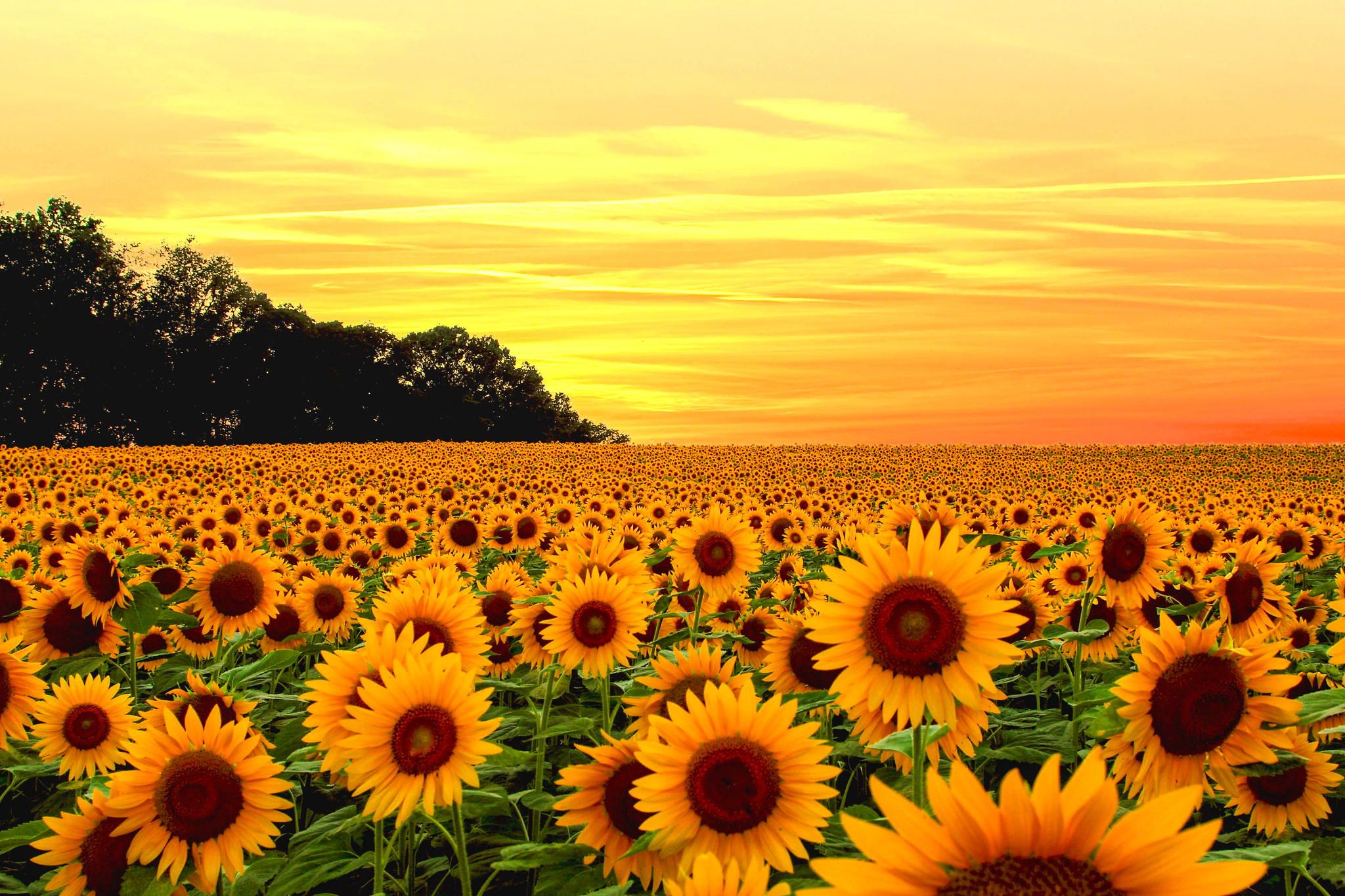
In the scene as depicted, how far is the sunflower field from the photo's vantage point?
2.93 m

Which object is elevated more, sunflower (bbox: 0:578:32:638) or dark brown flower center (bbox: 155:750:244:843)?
dark brown flower center (bbox: 155:750:244:843)

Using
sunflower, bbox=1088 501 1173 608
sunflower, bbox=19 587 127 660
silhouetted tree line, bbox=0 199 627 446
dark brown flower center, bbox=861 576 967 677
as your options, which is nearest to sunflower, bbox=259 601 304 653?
A: sunflower, bbox=19 587 127 660

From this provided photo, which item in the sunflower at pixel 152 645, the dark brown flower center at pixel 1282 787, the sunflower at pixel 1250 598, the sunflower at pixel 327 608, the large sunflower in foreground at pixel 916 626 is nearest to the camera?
the large sunflower in foreground at pixel 916 626

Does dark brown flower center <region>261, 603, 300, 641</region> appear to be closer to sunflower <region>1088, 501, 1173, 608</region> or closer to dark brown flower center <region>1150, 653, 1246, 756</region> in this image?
sunflower <region>1088, 501, 1173, 608</region>

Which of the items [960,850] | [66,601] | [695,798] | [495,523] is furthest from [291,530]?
[960,850]

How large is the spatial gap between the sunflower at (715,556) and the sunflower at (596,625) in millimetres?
2365

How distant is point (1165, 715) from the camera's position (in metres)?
3.87

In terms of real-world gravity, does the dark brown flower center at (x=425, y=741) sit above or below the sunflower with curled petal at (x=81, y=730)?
above

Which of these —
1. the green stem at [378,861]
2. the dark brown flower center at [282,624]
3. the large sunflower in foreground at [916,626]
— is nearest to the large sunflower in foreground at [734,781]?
the large sunflower in foreground at [916,626]

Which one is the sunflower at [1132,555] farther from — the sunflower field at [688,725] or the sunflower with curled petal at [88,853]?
the sunflower with curled petal at [88,853]

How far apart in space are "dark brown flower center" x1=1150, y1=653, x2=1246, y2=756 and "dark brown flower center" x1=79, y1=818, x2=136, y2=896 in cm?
402

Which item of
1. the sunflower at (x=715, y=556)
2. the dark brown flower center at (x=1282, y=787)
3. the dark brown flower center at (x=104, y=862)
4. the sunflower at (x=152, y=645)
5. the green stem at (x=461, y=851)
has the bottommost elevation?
the sunflower at (x=152, y=645)

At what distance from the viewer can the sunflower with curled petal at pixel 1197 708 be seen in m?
3.83

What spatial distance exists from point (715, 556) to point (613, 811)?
455 cm
